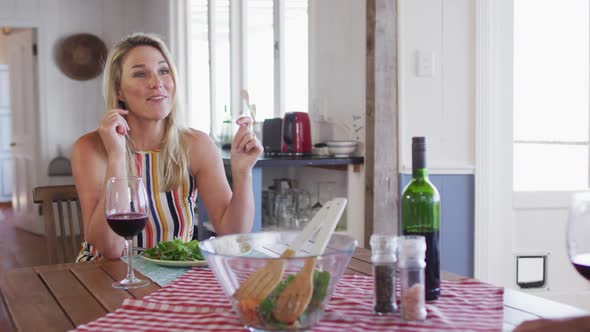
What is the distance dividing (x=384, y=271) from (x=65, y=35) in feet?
19.3

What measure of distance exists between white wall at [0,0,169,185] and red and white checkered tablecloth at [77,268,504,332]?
5.18 metres

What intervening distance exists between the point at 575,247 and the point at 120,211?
818mm

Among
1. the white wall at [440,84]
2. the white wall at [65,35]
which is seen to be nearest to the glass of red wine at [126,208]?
the white wall at [440,84]

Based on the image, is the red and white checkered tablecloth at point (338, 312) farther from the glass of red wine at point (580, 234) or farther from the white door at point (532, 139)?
the white door at point (532, 139)

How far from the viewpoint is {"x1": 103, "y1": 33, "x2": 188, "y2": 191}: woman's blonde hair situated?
2.07 metres

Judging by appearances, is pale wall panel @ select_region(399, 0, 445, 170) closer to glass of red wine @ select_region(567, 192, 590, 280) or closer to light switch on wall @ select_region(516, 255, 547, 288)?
light switch on wall @ select_region(516, 255, 547, 288)

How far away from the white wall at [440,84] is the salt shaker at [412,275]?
2.15 meters

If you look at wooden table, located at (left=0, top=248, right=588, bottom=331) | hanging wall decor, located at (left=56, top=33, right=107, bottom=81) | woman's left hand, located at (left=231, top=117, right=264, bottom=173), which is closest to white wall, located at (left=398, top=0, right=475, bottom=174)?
woman's left hand, located at (left=231, top=117, right=264, bottom=173)

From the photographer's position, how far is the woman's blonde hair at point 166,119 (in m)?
2.07

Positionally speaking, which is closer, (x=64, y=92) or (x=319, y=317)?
(x=319, y=317)

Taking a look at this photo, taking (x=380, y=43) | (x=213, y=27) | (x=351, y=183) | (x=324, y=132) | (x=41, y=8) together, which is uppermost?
(x=41, y=8)

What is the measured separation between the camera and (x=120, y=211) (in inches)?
51.9

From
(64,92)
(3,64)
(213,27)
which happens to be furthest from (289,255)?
(3,64)

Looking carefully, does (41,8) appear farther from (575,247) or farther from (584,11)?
(575,247)
